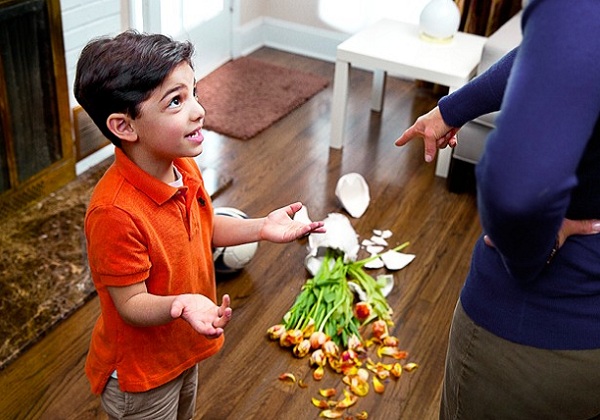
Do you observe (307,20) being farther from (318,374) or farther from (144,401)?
(144,401)

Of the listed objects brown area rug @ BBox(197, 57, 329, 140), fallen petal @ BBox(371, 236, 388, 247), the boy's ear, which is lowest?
brown area rug @ BBox(197, 57, 329, 140)

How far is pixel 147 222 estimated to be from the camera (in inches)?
47.0

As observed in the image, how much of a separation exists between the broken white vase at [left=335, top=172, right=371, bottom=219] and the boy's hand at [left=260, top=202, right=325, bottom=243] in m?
1.48

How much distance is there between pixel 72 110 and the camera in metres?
2.80

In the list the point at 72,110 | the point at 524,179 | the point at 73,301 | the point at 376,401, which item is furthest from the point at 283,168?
the point at 524,179

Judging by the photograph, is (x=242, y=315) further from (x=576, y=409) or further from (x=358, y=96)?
(x=358, y=96)

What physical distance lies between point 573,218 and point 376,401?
45.4 inches

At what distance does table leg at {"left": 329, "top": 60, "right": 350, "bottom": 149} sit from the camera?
10.1 feet

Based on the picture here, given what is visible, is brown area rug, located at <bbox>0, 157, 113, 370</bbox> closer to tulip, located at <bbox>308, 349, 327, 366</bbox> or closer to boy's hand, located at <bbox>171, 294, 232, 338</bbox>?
tulip, located at <bbox>308, 349, 327, 366</bbox>

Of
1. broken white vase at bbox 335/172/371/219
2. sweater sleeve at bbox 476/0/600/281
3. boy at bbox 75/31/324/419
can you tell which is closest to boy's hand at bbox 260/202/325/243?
boy at bbox 75/31/324/419

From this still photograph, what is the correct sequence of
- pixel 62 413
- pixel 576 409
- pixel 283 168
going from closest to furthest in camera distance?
pixel 576 409 < pixel 62 413 < pixel 283 168

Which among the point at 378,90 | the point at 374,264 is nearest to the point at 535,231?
the point at 374,264

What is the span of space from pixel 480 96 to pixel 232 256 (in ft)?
4.31

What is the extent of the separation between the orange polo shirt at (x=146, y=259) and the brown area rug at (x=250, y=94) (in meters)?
1.99
